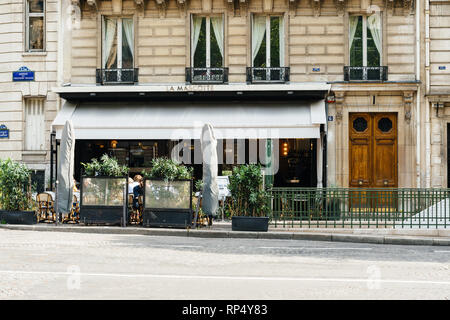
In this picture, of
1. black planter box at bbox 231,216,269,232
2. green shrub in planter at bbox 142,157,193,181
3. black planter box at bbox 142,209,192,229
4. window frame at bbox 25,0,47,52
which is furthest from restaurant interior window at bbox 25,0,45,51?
black planter box at bbox 231,216,269,232

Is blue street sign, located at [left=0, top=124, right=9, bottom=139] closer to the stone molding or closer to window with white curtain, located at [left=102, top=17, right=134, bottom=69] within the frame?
window with white curtain, located at [left=102, top=17, right=134, bottom=69]

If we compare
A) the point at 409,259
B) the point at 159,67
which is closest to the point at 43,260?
the point at 409,259

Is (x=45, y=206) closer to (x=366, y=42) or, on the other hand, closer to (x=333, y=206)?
(x=333, y=206)

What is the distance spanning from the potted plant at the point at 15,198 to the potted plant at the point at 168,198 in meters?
3.08

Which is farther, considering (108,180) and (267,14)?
(267,14)

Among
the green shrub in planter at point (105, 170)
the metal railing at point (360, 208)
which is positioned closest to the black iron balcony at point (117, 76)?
the green shrub in planter at point (105, 170)

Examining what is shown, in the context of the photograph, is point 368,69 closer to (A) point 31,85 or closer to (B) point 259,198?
(B) point 259,198

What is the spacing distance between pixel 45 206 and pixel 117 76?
20.5 ft

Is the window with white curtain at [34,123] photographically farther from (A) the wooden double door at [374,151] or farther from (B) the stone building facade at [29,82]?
(A) the wooden double door at [374,151]

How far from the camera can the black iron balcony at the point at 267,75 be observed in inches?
829

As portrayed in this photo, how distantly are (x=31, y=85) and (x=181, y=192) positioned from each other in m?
9.22

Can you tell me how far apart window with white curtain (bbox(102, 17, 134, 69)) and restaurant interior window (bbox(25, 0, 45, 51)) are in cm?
226

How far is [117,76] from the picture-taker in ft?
70.8
